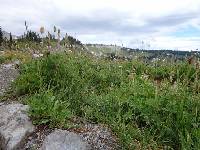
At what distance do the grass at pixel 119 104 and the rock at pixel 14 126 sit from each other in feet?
0.58

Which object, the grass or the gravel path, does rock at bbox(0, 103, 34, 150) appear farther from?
the gravel path

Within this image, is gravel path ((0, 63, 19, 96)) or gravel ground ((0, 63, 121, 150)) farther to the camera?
gravel path ((0, 63, 19, 96))

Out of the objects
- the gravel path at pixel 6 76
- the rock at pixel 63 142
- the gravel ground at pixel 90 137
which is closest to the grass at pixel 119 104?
the gravel ground at pixel 90 137

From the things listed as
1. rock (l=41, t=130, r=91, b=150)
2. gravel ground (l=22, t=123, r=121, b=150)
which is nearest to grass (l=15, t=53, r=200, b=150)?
gravel ground (l=22, t=123, r=121, b=150)

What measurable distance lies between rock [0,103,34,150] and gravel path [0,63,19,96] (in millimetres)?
1716

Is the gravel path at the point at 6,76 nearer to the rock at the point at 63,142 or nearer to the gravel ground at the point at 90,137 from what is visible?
the gravel ground at the point at 90,137

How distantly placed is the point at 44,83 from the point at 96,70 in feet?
6.96

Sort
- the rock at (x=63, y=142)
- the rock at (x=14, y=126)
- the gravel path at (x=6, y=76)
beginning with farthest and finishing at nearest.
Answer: the gravel path at (x=6, y=76) → the rock at (x=14, y=126) → the rock at (x=63, y=142)

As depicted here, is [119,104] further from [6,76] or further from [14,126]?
[6,76]

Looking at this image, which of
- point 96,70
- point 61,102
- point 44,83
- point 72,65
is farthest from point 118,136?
point 96,70

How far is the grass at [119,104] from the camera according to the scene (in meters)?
6.99

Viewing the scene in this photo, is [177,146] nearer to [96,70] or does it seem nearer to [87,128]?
[87,128]

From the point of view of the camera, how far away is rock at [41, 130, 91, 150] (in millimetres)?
6898

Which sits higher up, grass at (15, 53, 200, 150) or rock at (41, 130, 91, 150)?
grass at (15, 53, 200, 150)
